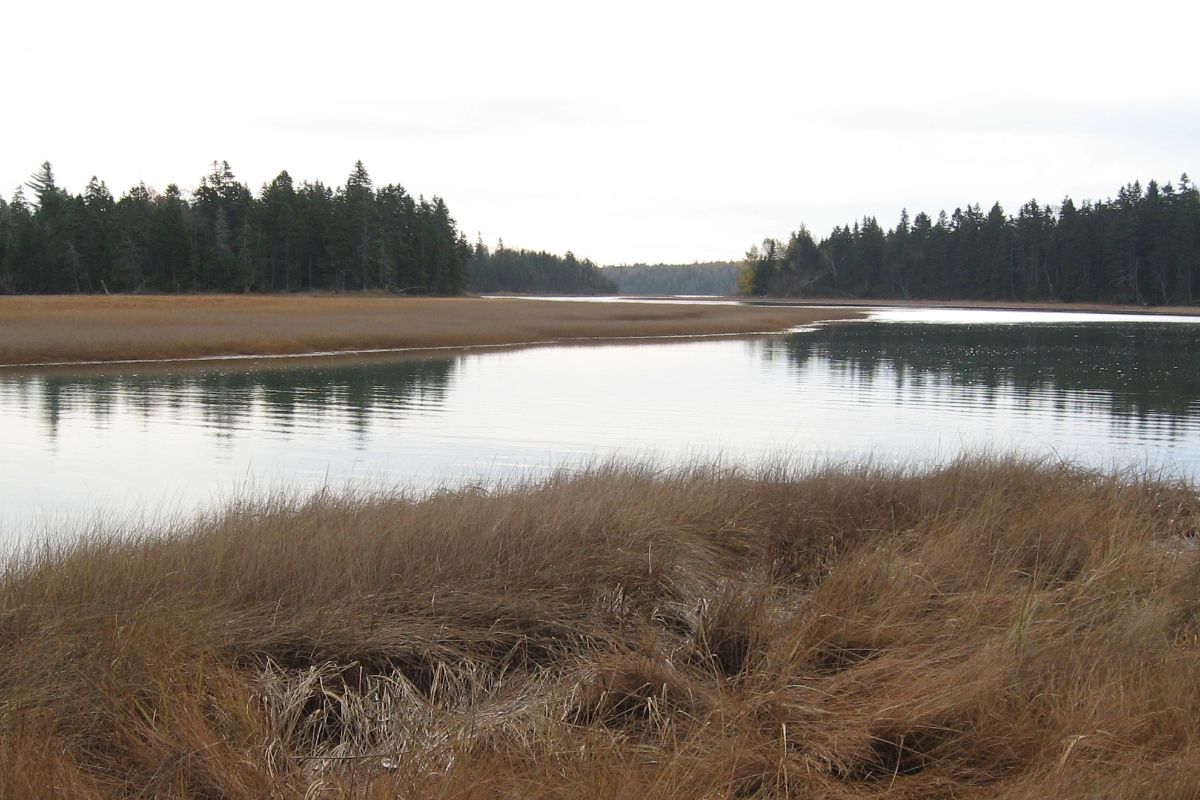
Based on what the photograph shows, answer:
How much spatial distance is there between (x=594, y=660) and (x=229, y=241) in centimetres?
9897

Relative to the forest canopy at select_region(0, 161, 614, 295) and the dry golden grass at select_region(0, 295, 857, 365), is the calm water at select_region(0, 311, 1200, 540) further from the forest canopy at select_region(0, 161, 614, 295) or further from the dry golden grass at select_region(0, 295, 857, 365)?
the forest canopy at select_region(0, 161, 614, 295)

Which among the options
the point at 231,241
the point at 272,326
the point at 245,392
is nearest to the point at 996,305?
the point at 231,241

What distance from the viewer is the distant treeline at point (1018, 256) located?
106 m

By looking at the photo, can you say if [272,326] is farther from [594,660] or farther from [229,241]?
[229,241]

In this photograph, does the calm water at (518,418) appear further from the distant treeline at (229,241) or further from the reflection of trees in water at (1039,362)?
the distant treeline at (229,241)

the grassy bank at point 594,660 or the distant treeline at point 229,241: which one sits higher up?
the distant treeline at point 229,241

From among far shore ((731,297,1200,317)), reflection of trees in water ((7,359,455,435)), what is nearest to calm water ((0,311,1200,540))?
reflection of trees in water ((7,359,455,435))

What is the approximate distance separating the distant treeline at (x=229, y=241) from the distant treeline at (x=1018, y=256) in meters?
61.0

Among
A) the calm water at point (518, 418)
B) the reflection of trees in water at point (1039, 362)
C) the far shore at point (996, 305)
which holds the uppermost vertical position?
the far shore at point (996, 305)

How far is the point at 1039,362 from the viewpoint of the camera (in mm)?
39906

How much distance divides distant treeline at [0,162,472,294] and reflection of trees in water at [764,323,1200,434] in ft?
176

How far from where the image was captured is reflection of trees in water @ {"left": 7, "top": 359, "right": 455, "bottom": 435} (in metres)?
23.0

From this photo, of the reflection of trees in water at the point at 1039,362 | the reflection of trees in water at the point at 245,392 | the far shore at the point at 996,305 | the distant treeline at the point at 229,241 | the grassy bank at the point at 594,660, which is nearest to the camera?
the grassy bank at the point at 594,660

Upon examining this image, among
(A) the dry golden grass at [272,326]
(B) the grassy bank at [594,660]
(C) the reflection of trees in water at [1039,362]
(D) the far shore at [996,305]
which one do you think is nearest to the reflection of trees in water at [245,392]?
(A) the dry golden grass at [272,326]
